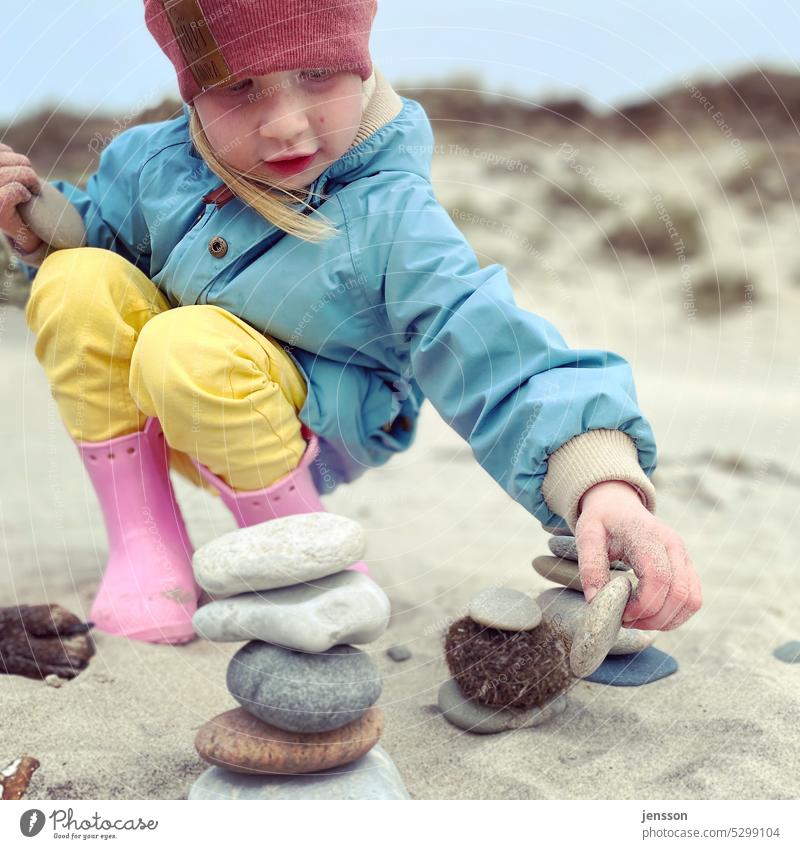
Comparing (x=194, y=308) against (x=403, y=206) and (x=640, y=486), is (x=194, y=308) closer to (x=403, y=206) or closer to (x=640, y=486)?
(x=403, y=206)

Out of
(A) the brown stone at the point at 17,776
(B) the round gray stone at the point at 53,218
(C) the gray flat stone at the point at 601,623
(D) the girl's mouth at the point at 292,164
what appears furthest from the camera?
(B) the round gray stone at the point at 53,218

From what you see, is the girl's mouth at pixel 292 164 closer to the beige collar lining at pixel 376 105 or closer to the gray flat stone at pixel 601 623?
the beige collar lining at pixel 376 105

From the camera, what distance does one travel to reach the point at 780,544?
2.29m

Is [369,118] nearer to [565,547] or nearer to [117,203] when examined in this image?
[117,203]

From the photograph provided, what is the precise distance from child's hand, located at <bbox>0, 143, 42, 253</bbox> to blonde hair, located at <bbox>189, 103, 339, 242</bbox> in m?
0.30

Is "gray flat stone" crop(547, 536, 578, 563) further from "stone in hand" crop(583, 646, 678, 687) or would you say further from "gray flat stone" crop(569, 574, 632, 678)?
"gray flat stone" crop(569, 574, 632, 678)

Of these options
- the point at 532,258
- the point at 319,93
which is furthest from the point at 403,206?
the point at 532,258

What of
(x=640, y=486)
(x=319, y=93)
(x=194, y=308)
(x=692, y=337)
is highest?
(x=319, y=93)

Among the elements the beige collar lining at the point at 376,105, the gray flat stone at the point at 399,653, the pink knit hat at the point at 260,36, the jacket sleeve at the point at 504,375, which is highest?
the pink knit hat at the point at 260,36

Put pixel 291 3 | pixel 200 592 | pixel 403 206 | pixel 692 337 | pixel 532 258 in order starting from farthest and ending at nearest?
pixel 532 258 < pixel 692 337 < pixel 200 592 < pixel 403 206 < pixel 291 3

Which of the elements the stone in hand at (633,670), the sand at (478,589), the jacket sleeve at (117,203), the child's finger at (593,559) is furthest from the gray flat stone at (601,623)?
the jacket sleeve at (117,203)

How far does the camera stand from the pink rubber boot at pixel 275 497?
5.39 ft

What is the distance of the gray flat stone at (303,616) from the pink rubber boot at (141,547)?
0.41m
